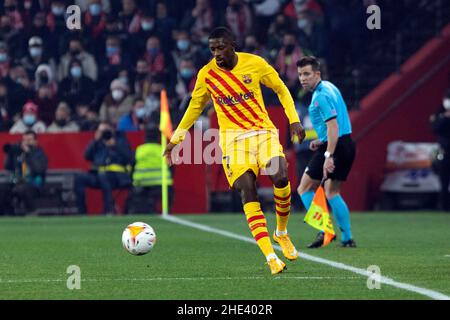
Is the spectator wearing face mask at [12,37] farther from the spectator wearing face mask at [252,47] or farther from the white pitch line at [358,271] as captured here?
the white pitch line at [358,271]

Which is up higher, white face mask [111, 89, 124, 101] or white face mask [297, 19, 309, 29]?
white face mask [297, 19, 309, 29]

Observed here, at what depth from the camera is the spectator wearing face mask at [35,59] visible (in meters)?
23.7

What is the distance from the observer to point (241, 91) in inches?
396

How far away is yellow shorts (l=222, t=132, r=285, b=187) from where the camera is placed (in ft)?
32.9

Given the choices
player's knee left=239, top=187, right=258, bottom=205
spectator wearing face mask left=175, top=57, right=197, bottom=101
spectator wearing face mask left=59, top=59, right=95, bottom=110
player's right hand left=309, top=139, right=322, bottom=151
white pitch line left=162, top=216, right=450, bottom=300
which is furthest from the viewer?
spectator wearing face mask left=59, top=59, right=95, bottom=110

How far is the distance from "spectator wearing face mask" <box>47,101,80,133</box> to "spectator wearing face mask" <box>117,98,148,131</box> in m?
0.84

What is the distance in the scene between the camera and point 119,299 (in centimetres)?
783

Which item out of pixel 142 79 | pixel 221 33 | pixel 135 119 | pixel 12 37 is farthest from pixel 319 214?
pixel 12 37

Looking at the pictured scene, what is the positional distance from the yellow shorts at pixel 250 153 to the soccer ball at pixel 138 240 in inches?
47.0

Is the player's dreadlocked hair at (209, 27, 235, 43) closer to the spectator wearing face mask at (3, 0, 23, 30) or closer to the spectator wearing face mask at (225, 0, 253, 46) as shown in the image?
the spectator wearing face mask at (225, 0, 253, 46)

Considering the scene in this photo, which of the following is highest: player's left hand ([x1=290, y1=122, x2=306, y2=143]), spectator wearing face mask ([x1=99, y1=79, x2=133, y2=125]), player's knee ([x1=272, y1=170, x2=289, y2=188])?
spectator wearing face mask ([x1=99, y1=79, x2=133, y2=125])

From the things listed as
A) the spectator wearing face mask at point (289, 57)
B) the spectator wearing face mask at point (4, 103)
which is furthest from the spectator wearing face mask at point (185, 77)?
the spectator wearing face mask at point (4, 103)

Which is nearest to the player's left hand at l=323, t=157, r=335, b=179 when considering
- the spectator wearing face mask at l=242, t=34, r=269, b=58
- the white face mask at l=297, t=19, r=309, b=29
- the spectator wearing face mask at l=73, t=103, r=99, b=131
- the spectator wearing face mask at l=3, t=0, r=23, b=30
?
the spectator wearing face mask at l=242, t=34, r=269, b=58
